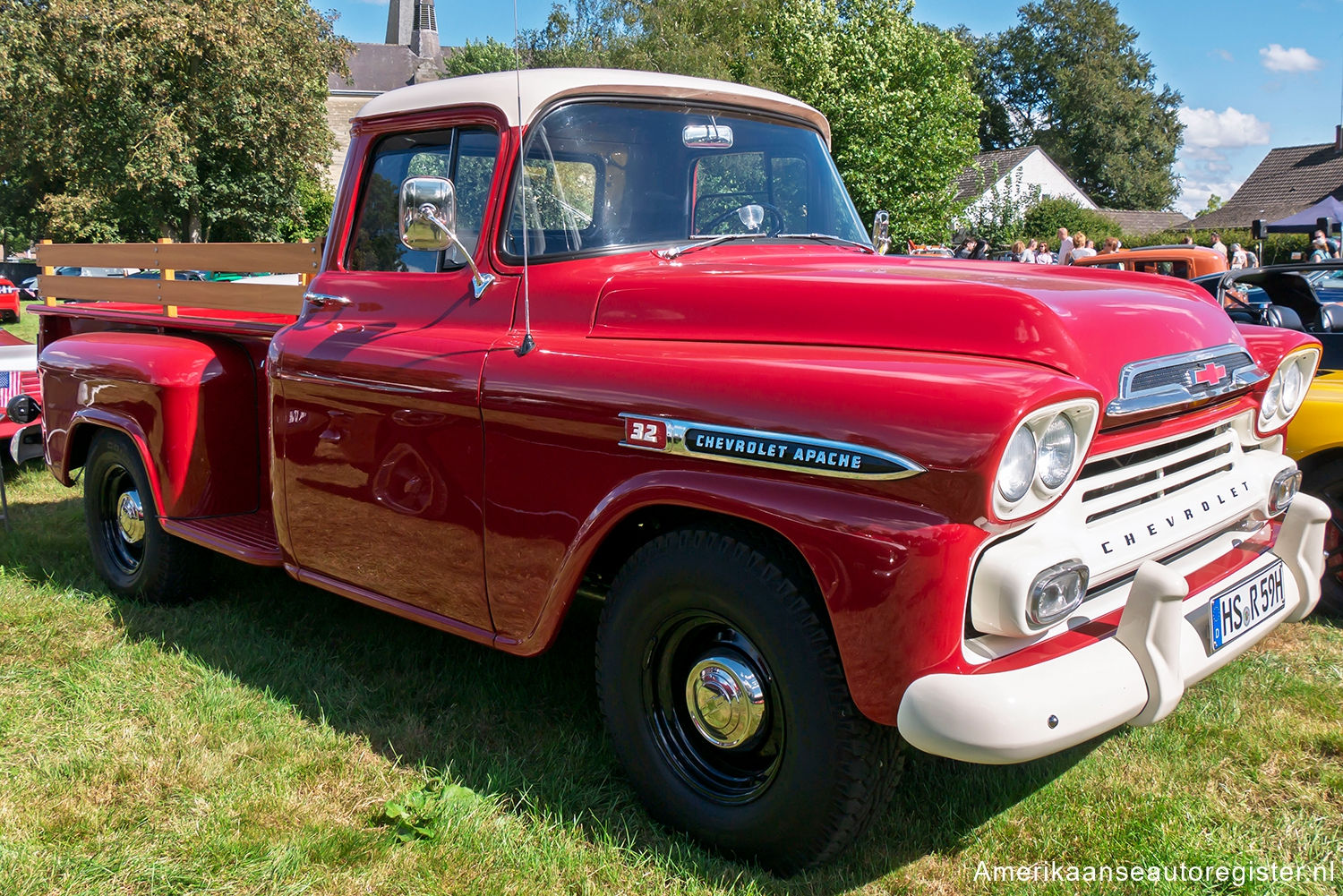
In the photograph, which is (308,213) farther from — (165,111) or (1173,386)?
(1173,386)

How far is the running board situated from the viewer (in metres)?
3.76

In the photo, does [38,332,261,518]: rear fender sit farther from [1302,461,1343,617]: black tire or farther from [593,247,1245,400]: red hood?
[1302,461,1343,617]: black tire

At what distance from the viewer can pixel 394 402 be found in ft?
10.4

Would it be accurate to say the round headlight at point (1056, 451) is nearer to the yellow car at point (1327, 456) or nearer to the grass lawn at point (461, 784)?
the grass lawn at point (461, 784)

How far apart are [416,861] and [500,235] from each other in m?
1.78

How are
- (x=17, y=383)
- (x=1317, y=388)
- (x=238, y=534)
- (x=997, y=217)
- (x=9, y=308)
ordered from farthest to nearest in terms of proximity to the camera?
1. (x=997, y=217)
2. (x=9, y=308)
3. (x=17, y=383)
4. (x=1317, y=388)
5. (x=238, y=534)

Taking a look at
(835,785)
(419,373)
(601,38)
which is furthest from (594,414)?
(601,38)

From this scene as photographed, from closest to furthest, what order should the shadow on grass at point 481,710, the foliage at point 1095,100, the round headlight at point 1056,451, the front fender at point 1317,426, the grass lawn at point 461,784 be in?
1. the round headlight at point 1056,451
2. the grass lawn at point 461,784
3. the shadow on grass at point 481,710
4. the front fender at point 1317,426
5. the foliage at point 1095,100

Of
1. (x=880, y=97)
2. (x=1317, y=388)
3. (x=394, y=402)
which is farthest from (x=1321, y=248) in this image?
(x=394, y=402)

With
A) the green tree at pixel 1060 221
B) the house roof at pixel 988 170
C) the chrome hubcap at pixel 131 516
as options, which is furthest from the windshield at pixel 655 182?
the house roof at pixel 988 170

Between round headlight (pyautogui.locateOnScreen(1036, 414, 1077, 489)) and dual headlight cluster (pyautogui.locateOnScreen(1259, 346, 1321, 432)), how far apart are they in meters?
1.29

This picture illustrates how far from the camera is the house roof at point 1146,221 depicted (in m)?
49.0

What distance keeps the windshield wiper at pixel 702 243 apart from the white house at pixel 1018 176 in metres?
41.3

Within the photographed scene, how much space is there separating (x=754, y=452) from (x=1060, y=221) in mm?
38389
